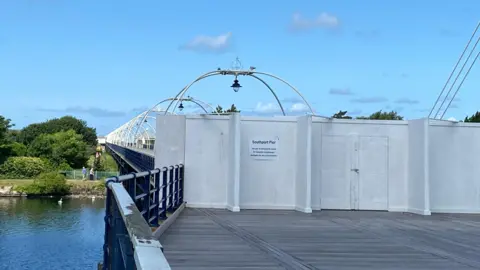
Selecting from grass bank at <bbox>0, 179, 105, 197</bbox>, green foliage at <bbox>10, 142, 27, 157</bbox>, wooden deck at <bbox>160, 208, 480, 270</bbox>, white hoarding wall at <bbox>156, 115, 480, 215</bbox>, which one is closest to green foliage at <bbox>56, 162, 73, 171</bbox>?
green foliage at <bbox>10, 142, 27, 157</bbox>

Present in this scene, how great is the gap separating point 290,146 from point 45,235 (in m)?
34.4

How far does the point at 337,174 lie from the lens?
41.9ft

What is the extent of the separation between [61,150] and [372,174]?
9008 cm

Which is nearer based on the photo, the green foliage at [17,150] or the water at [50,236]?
the water at [50,236]

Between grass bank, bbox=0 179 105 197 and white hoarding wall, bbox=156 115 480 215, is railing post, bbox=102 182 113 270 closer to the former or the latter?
white hoarding wall, bbox=156 115 480 215

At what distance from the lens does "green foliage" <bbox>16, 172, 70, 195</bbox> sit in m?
75.6

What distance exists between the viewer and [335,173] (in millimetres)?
12773

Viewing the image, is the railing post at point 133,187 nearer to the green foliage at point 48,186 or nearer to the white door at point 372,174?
the white door at point 372,174

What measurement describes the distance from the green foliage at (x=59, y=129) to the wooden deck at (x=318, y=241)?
121m

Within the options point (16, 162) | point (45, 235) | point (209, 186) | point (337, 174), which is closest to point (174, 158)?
point (209, 186)

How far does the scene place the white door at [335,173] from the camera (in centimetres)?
1273

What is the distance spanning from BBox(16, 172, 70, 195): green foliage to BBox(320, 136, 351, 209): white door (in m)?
69.5

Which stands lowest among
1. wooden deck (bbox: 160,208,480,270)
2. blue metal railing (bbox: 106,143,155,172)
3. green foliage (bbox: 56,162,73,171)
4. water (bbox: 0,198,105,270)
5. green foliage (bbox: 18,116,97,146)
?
water (bbox: 0,198,105,270)

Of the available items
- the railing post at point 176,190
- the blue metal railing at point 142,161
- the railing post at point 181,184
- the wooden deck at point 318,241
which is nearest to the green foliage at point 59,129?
the blue metal railing at point 142,161
